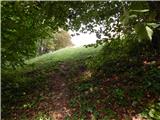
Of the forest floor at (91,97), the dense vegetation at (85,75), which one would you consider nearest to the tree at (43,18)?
the dense vegetation at (85,75)

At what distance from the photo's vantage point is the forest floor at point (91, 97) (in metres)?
8.79

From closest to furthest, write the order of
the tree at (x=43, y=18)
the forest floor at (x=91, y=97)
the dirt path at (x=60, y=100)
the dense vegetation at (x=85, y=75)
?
1. the forest floor at (x=91, y=97)
2. the dense vegetation at (x=85, y=75)
3. the dirt path at (x=60, y=100)
4. the tree at (x=43, y=18)

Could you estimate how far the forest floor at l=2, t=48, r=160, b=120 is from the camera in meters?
8.79

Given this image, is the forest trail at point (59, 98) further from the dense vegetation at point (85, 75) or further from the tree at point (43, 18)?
the tree at point (43, 18)

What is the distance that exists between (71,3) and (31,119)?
4023mm

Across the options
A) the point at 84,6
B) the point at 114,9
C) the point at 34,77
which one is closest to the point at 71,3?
the point at 84,6

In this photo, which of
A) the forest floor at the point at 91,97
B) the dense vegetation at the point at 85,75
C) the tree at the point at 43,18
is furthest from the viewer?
the tree at the point at 43,18

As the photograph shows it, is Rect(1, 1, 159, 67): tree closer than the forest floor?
No

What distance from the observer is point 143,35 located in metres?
2.93

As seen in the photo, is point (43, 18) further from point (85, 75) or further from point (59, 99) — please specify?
point (85, 75)

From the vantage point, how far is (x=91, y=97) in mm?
9867

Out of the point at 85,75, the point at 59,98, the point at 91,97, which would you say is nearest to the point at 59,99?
the point at 59,98

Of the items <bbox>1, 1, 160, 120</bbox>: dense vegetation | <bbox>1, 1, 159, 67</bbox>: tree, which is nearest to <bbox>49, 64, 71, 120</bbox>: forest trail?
<bbox>1, 1, 160, 120</bbox>: dense vegetation

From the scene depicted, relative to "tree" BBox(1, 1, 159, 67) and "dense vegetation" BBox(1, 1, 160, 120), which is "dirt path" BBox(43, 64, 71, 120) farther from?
"tree" BBox(1, 1, 159, 67)
